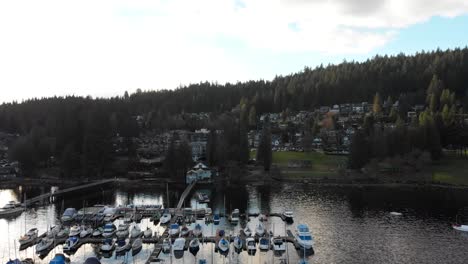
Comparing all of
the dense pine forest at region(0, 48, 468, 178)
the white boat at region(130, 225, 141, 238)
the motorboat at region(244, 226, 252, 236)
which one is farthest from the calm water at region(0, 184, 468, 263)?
the dense pine forest at region(0, 48, 468, 178)

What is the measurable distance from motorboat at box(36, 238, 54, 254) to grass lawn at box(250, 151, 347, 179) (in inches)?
1810

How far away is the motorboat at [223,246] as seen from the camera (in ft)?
122

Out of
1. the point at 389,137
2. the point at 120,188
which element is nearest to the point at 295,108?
the point at 389,137

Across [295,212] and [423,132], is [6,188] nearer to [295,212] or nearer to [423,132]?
[295,212]

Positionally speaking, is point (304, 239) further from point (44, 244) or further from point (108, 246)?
point (44, 244)

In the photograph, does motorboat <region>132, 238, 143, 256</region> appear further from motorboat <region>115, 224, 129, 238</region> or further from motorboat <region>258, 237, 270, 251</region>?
motorboat <region>258, 237, 270, 251</region>

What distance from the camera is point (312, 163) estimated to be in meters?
86.8

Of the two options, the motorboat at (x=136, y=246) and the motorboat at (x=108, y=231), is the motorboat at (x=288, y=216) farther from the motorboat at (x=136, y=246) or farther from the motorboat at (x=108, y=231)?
the motorboat at (x=108, y=231)

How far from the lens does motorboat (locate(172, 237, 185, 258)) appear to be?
37.2 m

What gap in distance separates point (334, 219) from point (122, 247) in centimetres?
2398

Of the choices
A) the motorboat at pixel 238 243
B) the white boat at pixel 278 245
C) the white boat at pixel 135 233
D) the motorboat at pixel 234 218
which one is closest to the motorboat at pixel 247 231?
the motorboat at pixel 238 243

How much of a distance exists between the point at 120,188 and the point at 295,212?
103 ft

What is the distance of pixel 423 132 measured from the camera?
85.9 m

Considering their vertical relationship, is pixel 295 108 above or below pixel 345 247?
above
